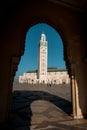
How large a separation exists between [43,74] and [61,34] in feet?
263

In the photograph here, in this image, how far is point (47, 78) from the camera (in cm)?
8969

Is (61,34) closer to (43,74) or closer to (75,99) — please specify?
(75,99)

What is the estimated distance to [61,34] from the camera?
7.27 meters

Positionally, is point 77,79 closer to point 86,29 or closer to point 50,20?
point 86,29

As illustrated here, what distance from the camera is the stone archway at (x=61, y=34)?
19.6 ft

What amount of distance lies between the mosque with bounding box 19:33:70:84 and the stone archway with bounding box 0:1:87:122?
74.5m

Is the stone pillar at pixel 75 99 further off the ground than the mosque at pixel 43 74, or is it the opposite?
the mosque at pixel 43 74

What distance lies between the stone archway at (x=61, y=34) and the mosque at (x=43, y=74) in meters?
74.5

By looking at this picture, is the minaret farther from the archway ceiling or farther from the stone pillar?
the stone pillar

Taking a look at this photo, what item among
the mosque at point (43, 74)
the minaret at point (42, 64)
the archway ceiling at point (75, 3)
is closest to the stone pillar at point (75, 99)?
the archway ceiling at point (75, 3)

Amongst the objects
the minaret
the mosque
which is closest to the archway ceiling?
the mosque

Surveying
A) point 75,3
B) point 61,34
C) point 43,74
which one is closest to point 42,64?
point 43,74

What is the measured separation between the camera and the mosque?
86000 mm

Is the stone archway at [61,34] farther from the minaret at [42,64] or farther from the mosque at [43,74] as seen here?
the minaret at [42,64]
